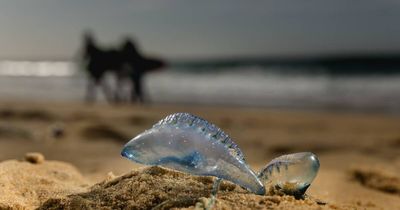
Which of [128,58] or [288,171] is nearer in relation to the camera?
[288,171]

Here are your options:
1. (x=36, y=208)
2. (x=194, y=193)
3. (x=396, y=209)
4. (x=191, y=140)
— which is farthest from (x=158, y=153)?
(x=396, y=209)

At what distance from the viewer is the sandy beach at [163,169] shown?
2182mm

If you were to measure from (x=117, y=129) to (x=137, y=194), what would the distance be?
3.97 m

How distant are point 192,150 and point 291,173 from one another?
44 cm

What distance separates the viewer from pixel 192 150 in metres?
1.96

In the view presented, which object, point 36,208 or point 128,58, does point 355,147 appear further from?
point 128,58

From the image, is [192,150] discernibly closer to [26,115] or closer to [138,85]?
[26,115]

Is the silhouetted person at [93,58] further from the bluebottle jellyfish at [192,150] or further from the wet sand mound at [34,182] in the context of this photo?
the bluebottle jellyfish at [192,150]

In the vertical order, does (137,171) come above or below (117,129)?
below

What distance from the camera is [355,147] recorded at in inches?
221

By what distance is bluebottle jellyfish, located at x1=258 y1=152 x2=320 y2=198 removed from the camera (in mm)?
2047

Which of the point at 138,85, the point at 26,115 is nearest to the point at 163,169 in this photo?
A: the point at 26,115

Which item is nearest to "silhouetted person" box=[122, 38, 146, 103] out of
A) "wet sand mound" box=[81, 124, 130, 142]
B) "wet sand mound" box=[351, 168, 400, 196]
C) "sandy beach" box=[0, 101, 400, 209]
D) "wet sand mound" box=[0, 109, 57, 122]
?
"sandy beach" box=[0, 101, 400, 209]

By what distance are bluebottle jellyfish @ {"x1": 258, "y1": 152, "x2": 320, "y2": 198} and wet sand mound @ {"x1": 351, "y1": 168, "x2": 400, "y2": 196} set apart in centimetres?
144
